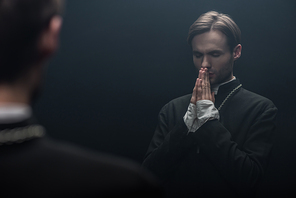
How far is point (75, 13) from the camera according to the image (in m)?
2.66

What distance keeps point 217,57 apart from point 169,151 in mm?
794

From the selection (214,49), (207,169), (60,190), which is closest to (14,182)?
(60,190)

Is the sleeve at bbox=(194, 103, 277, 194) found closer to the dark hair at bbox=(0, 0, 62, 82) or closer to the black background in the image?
the black background

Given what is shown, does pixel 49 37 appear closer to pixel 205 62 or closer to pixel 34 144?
pixel 34 144

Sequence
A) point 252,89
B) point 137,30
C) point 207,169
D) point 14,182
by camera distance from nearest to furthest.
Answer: point 14,182 < point 207,169 < point 252,89 < point 137,30

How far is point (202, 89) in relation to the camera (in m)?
2.39

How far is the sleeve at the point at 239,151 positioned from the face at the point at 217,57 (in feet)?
1.21

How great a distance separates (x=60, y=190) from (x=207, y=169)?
1742 millimetres

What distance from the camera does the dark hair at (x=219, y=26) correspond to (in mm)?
2445

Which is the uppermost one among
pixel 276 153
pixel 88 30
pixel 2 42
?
pixel 88 30

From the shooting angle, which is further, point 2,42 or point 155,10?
point 155,10

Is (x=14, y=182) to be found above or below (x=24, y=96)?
below

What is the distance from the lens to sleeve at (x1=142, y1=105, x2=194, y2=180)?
2332 mm

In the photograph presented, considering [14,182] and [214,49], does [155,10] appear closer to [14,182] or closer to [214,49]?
[214,49]
